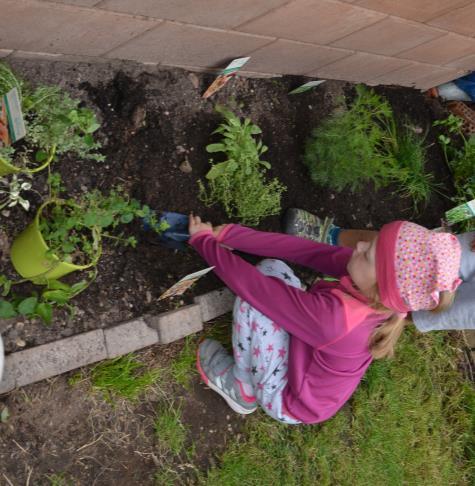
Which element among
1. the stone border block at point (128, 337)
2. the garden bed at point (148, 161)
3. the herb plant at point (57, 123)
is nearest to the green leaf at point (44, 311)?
the garden bed at point (148, 161)

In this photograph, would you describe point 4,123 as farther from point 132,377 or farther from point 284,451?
point 284,451

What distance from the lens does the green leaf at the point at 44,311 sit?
209 cm

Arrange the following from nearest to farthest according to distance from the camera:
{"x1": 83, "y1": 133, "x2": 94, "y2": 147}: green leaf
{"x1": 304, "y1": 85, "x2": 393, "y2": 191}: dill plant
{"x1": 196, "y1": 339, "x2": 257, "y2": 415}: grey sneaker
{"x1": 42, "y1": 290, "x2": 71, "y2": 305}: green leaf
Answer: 1. {"x1": 42, "y1": 290, "x2": 71, "y2": 305}: green leaf
2. {"x1": 83, "y1": 133, "x2": 94, "y2": 147}: green leaf
3. {"x1": 196, "y1": 339, "x2": 257, "y2": 415}: grey sneaker
4. {"x1": 304, "y1": 85, "x2": 393, "y2": 191}: dill plant

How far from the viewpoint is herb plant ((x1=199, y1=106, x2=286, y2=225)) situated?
275 centimetres

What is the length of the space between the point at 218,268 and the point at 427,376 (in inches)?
77.1

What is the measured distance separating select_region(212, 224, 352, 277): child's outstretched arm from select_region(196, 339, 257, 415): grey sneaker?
0.47 meters

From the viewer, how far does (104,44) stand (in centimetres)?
230

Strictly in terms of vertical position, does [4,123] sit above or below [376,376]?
above

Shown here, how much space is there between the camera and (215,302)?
2.79 metres

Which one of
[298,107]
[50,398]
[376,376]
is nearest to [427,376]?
[376,376]

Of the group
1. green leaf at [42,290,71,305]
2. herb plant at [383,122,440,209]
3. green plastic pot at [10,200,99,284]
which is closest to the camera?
green plastic pot at [10,200,99,284]

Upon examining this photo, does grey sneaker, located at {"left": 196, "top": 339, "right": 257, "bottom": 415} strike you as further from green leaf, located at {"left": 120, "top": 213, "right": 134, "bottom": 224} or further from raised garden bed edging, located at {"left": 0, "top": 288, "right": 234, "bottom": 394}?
green leaf, located at {"left": 120, "top": 213, "right": 134, "bottom": 224}

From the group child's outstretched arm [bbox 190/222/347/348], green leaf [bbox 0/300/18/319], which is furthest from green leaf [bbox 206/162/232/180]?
green leaf [bbox 0/300/18/319]

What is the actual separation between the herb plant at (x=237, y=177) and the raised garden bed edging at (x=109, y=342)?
0.40 m
